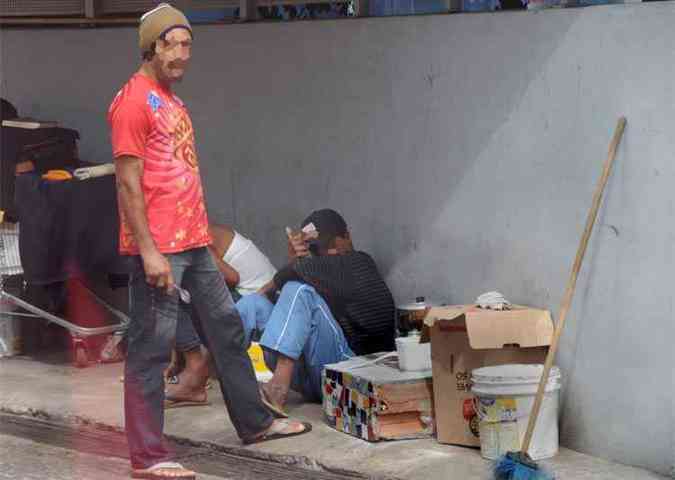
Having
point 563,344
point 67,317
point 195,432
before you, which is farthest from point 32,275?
point 563,344

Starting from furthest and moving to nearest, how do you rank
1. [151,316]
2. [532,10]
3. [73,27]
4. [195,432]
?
[73,27] → [195,432] → [532,10] → [151,316]

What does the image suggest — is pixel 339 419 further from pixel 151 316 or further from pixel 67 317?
pixel 67 317

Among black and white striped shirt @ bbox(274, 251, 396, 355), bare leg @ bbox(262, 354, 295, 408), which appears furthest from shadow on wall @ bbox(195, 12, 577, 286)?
bare leg @ bbox(262, 354, 295, 408)

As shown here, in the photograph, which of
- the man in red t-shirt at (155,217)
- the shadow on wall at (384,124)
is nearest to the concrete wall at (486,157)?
the shadow on wall at (384,124)

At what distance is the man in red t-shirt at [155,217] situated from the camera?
620cm

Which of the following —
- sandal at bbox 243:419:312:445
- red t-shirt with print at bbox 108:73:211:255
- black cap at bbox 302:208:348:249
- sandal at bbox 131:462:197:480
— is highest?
red t-shirt with print at bbox 108:73:211:255

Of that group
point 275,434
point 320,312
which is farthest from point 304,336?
point 275,434

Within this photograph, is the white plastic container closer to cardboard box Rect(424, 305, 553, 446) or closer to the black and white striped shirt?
cardboard box Rect(424, 305, 553, 446)

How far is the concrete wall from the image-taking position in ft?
20.1

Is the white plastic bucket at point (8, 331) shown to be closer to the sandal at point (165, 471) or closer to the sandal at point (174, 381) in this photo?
the sandal at point (174, 381)

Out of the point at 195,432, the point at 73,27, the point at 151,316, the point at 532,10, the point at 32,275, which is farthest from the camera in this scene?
the point at 73,27

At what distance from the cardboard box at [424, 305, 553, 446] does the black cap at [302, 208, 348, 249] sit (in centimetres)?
109

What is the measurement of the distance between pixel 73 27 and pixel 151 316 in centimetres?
412

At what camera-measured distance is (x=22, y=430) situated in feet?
24.9
